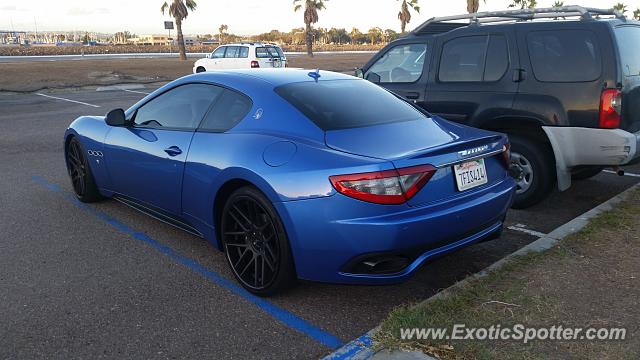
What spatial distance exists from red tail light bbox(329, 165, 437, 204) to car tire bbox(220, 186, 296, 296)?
53 centimetres

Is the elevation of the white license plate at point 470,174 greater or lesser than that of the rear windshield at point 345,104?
lesser

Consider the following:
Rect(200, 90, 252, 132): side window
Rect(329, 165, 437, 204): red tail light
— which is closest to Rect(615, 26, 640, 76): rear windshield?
Rect(329, 165, 437, 204): red tail light

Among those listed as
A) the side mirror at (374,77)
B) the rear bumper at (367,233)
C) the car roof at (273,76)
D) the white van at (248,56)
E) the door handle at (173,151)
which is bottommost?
the rear bumper at (367,233)

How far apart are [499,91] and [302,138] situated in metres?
2.95

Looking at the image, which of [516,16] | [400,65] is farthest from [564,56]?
[400,65]

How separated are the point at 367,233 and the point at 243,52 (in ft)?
64.6

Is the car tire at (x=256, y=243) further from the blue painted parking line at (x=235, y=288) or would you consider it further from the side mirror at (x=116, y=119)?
the side mirror at (x=116, y=119)

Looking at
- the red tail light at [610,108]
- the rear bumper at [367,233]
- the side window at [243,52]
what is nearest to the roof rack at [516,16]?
the red tail light at [610,108]

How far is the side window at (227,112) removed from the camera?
380cm

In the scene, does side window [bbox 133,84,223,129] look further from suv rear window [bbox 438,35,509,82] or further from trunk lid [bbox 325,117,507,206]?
suv rear window [bbox 438,35,509,82]

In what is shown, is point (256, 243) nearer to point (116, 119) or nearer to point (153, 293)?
point (153, 293)

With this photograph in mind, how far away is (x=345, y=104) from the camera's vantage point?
3828 mm

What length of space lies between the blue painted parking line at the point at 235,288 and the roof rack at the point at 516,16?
13.3 feet

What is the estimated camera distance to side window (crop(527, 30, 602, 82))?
4824mm
